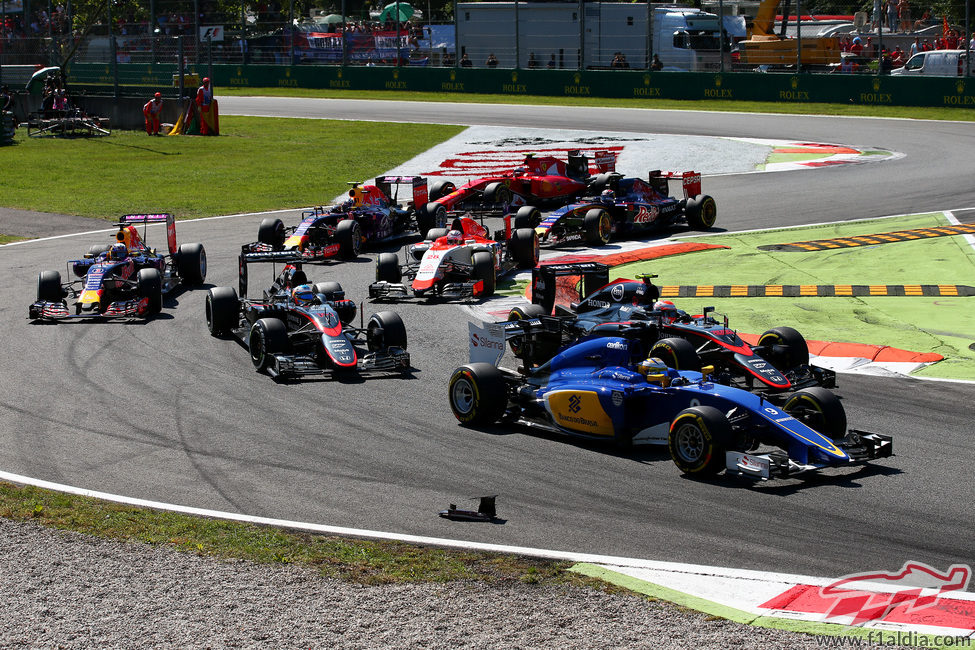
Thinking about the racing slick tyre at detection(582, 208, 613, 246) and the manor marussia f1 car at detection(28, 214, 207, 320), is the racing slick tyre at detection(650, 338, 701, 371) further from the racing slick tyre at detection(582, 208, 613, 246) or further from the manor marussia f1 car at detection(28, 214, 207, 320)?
the racing slick tyre at detection(582, 208, 613, 246)

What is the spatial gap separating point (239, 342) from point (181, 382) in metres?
2.37

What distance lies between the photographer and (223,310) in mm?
19250

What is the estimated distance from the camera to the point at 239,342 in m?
19.1

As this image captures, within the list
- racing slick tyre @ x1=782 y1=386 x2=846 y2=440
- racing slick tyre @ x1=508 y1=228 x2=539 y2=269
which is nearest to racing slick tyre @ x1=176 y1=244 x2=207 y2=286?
racing slick tyre @ x1=508 y1=228 x2=539 y2=269

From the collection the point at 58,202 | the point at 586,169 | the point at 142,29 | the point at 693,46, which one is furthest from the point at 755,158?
the point at 142,29

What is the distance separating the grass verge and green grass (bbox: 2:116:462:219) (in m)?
23.2

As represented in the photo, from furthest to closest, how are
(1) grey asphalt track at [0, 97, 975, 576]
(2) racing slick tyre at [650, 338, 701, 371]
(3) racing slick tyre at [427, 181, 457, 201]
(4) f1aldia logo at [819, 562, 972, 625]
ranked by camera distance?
(3) racing slick tyre at [427, 181, 457, 201], (2) racing slick tyre at [650, 338, 701, 371], (1) grey asphalt track at [0, 97, 975, 576], (4) f1aldia logo at [819, 562, 972, 625]

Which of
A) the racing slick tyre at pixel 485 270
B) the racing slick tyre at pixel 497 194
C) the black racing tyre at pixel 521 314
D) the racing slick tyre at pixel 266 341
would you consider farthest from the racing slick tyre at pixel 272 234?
the black racing tyre at pixel 521 314

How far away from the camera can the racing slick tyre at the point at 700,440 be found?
39.2ft

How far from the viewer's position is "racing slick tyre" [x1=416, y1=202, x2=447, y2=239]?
2850 cm

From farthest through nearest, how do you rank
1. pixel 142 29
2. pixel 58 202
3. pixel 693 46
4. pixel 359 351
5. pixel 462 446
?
pixel 142 29
pixel 693 46
pixel 58 202
pixel 359 351
pixel 462 446

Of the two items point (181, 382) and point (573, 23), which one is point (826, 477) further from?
point (573, 23)

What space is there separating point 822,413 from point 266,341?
327 inches

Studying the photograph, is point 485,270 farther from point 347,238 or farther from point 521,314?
point 521,314
